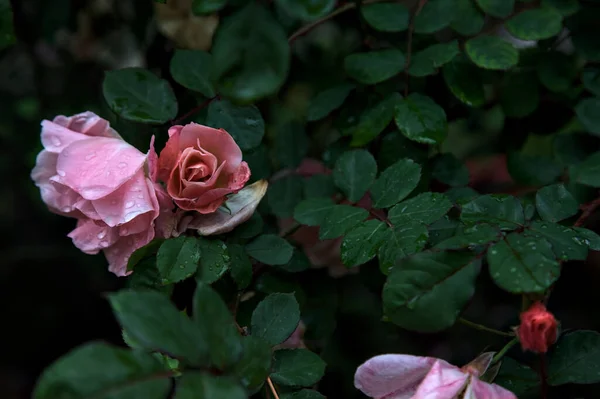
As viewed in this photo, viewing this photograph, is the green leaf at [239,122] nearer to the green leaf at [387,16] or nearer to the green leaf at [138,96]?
the green leaf at [138,96]

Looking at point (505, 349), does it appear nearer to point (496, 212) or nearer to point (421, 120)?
point (496, 212)

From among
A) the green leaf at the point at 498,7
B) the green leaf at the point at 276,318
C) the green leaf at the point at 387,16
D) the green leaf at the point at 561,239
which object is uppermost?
the green leaf at the point at 498,7

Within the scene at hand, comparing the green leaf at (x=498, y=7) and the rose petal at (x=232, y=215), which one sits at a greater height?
the green leaf at (x=498, y=7)

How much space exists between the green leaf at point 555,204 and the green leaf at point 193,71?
43 cm

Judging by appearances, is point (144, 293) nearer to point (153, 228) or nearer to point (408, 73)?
point (153, 228)

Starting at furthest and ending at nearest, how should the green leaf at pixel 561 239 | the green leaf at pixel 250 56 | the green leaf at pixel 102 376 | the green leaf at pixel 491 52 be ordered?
1. the green leaf at pixel 491 52
2. the green leaf at pixel 561 239
3. the green leaf at pixel 250 56
4. the green leaf at pixel 102 376

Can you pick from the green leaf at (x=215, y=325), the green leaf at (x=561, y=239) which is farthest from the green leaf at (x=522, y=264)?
the green leaf at (x=215, y=325)

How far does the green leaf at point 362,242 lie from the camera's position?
0.66m

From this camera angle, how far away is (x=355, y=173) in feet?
2.64

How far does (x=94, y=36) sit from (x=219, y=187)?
1062 millimetres

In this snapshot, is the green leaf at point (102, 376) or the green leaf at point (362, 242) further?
the green leaf at point (362, 242)

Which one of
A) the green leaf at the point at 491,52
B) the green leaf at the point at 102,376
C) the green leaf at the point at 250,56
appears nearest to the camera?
the green leaf at the point at 102,376

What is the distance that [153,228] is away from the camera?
69 cm

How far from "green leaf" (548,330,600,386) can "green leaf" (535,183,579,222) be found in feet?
0.43
